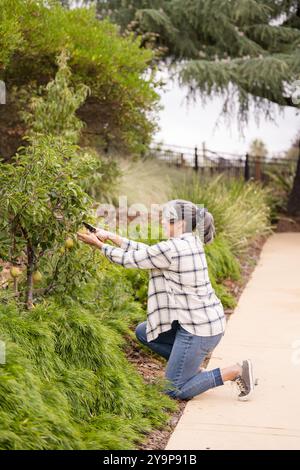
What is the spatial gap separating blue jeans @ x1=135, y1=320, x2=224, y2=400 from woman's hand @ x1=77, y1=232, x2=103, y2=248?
32.3 inches

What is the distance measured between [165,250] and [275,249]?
30.7ft

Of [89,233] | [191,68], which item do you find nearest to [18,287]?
[89,233]

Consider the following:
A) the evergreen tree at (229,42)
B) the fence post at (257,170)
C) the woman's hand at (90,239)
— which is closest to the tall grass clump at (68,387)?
the woman's hand at (90,239)

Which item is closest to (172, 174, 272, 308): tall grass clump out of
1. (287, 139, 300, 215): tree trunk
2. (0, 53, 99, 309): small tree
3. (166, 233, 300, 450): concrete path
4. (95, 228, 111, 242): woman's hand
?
(166, 233, 300, 450): concrete path

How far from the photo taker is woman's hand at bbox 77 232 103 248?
5.82m

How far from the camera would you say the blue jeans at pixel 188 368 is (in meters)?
5.74

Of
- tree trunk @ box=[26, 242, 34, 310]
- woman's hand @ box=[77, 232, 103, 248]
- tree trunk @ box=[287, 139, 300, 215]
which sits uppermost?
woman's hand @ box=[77, 232, 103, 248]

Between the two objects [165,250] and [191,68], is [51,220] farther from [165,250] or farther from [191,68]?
[191,68]

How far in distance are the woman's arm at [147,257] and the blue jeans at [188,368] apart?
508 mm

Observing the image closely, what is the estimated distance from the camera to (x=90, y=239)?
5867 millimetres

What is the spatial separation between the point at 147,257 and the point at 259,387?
4.84 feet

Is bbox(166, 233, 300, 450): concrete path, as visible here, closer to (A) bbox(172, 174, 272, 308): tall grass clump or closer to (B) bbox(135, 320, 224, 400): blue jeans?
(B) bbox(135, 320, 224, 400): blue jeans

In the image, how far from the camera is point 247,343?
7.57 metres

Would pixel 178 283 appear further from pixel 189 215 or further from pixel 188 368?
pixel 188 368
